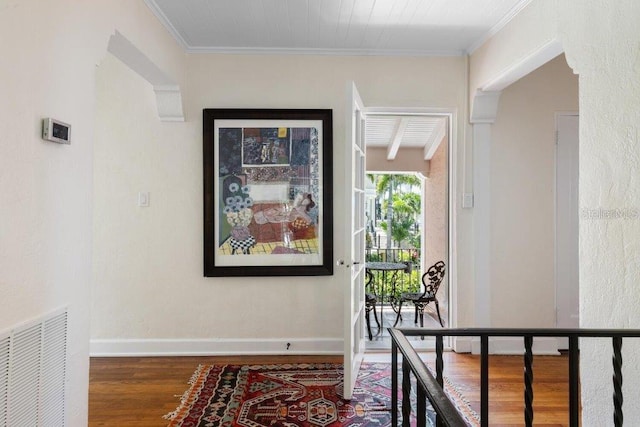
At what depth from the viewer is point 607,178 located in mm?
1712

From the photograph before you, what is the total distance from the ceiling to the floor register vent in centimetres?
194

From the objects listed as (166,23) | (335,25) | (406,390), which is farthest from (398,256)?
(406,390)

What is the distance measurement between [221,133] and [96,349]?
6.54ft

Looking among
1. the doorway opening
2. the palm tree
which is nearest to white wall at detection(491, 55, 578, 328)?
the doorway opening

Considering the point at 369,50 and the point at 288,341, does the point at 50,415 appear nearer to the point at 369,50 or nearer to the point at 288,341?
the point at 288,341

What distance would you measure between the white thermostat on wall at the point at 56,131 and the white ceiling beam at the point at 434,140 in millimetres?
4615

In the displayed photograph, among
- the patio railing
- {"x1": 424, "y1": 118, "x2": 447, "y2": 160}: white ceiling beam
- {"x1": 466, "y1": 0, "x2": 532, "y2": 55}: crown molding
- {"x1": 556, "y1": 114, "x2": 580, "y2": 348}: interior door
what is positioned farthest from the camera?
the patio railing

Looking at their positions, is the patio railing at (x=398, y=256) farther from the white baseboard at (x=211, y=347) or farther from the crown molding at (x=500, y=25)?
the crown molding at (x=500, y=25)

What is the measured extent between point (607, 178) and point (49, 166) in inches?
88.8

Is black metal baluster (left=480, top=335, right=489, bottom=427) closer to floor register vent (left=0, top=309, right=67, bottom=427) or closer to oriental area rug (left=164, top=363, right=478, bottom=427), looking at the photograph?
oriental area rug (left=164, top=363, right=478, bottom=427)

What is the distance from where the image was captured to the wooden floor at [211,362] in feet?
7.68

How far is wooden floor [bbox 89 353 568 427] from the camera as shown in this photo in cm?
234

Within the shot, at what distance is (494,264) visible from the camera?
3324 mm

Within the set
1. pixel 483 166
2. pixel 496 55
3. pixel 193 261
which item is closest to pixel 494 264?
pixel 483 166
